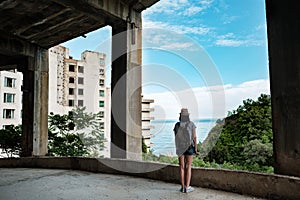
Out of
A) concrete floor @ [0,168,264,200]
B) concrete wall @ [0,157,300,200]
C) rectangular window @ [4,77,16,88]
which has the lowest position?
concrete floor @ [0,168,264,200]

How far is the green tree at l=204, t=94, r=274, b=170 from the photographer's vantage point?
593cm

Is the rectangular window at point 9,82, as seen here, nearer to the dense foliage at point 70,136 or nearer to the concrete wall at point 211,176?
the dense foliage at point 70,136

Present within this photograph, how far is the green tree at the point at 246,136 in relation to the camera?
593 centimetres

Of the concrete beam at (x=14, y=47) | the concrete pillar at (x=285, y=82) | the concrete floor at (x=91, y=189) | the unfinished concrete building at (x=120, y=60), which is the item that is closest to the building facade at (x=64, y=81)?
the unfinished concrete building at (x=120, y=60)

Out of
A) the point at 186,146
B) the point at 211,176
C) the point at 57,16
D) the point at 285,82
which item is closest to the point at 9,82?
the point at 57,16

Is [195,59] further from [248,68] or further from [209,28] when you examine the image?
[209,28]

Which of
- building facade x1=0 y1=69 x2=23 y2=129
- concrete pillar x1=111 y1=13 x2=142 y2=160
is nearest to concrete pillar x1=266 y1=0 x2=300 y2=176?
concrete pillar x1=111 y1=13 x2=142 y2=160

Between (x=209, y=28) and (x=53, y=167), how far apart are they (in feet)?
20.5

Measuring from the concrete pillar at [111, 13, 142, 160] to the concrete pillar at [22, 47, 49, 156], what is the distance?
4.49 m

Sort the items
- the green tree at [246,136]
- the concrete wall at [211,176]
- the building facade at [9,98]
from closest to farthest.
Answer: the concrete wall at [211,176], the green tree at [246,136], the building facade at [9,98]

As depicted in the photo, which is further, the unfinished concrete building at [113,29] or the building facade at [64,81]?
the building facade at [64,81]

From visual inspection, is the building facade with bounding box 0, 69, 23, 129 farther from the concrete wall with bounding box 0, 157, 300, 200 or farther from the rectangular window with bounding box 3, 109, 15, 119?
the concrete wall with bounding box 0, 157, 300, 200

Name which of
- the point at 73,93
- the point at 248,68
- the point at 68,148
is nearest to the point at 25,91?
the point at 68,148

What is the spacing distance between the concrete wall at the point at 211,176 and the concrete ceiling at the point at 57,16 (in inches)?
149
